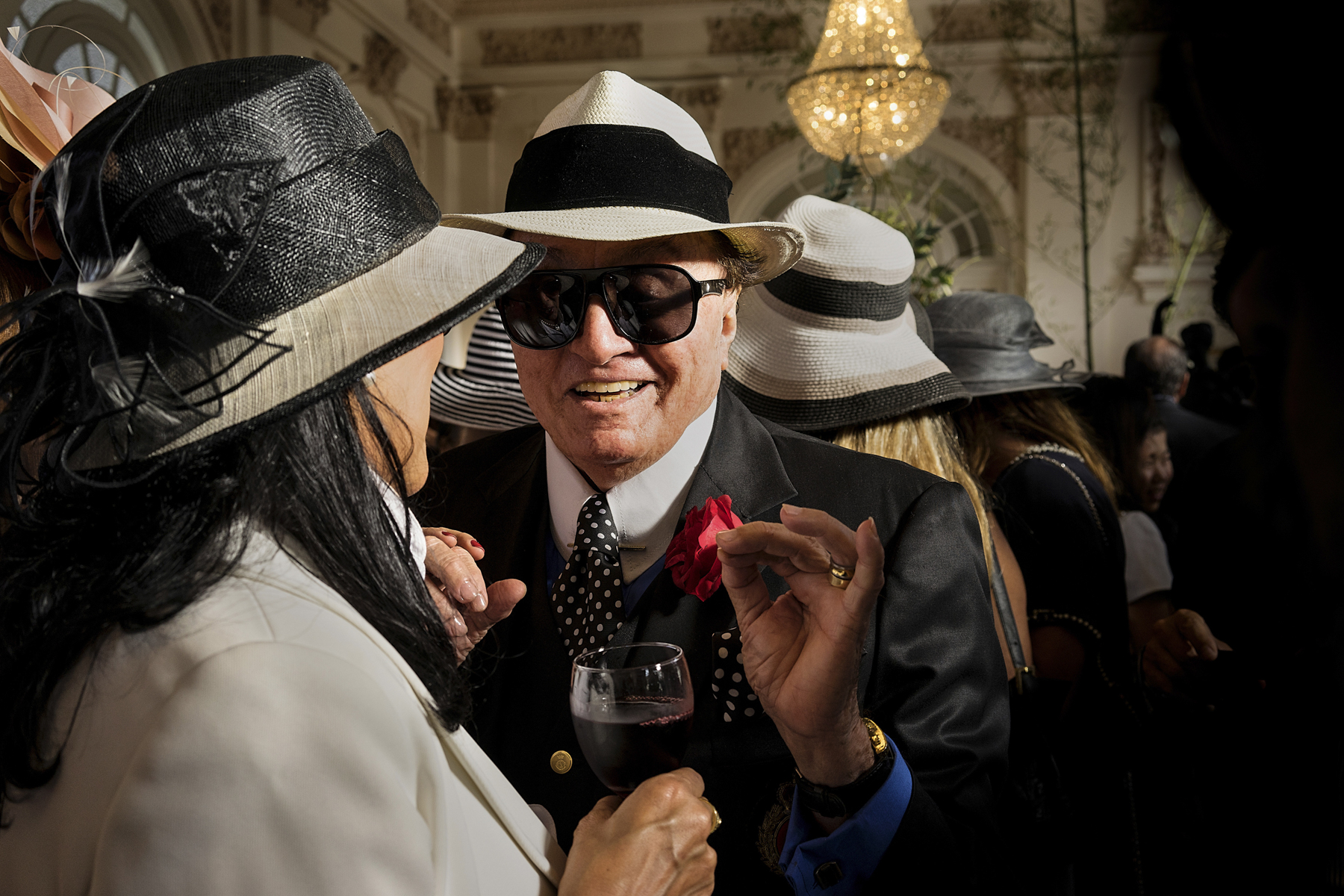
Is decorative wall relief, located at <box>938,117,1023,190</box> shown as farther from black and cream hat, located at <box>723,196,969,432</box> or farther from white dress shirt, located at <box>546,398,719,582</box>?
white dress shirt, located at <box>546,398,719,582</box>

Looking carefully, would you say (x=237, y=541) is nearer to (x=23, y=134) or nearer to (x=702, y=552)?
(x=702, y=552)

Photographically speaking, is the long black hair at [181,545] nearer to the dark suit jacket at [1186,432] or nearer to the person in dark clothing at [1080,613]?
the person in dark clothing at [1080,613]

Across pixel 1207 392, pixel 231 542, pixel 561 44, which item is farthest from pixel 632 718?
pixel 561 44

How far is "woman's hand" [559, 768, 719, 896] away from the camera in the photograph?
973 mm

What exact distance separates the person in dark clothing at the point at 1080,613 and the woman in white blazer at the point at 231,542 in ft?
5.91

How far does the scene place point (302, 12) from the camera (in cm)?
774

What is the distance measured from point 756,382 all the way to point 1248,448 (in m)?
1.66

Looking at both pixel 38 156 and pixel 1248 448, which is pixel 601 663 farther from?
pixel 38 156

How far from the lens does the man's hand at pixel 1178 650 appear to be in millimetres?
2086

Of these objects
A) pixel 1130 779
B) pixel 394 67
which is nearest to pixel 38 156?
pixel 1130 779

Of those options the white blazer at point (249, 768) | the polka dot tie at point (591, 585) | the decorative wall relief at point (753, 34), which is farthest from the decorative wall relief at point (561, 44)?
the white blazer at point (249, 768)

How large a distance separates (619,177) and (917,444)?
91cm

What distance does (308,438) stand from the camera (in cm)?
91

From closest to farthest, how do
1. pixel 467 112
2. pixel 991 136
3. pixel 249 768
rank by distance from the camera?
1. pixel 249 768
2. pixel 991 136
3. pixel 467 112
